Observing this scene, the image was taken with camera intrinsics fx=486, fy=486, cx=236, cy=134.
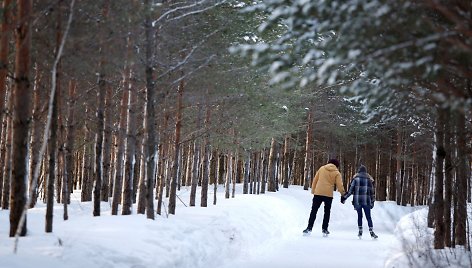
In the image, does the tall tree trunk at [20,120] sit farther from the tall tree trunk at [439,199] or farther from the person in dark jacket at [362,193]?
the person in dark jacket at [362,193]

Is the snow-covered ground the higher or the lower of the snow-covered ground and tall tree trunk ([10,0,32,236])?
the lower

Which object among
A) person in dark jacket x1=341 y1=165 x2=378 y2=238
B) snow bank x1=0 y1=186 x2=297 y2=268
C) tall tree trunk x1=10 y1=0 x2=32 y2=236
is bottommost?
snow bank x1=0 y1=186 x2=297 y2=268

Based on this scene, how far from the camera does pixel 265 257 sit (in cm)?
974

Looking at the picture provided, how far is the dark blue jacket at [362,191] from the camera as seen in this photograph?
1399 cm

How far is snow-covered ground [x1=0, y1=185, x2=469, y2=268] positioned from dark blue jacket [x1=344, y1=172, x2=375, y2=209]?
3.32 ft

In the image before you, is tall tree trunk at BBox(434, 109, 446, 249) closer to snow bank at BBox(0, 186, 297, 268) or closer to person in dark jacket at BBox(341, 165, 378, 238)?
snow bank at BBox(0, 186, 297, 268)

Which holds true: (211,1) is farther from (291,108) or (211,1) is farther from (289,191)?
(289,191)

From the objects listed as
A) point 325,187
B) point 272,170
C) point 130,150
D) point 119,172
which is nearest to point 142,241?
point 130,150

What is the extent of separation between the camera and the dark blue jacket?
13992 millimetres

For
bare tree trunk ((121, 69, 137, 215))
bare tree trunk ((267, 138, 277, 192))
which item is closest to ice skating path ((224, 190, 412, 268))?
bare tree trunk ((121, 69, 137, 215))

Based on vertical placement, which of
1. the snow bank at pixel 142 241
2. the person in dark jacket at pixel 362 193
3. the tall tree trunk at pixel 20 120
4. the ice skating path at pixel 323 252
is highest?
the tall tree trunk at pixel 20 120

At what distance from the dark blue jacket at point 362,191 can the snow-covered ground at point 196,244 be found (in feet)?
3.32

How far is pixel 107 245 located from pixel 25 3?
11.5 ft

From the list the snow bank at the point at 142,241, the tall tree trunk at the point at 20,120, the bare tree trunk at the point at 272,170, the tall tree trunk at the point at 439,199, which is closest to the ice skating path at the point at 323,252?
the snow bank at the point at 142,241
